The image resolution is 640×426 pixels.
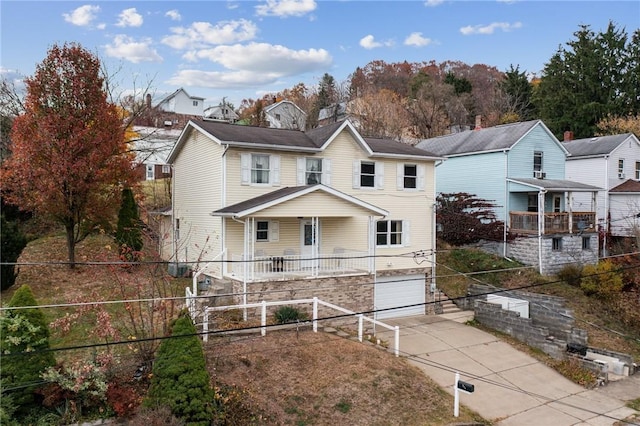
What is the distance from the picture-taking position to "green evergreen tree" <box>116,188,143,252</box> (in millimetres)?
21641

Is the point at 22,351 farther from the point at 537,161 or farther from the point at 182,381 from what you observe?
the point at 537,161

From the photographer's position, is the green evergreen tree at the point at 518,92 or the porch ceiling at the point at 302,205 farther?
the green evergreen tree at the point at 518,92

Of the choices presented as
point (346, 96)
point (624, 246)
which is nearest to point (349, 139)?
point (624, 246)

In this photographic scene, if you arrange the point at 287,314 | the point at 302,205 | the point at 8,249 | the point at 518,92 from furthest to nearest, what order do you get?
Result: 1. the point at 518,92
2. the point at 302,205
3. the point at 8,249
4. the point at 287,314

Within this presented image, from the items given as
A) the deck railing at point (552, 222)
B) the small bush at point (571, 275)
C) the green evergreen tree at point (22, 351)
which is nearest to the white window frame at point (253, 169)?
the green evergreen tree at point (22, 351)

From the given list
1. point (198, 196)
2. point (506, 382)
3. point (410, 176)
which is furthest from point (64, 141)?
point (506, 382)

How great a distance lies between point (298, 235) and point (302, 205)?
2566 mm

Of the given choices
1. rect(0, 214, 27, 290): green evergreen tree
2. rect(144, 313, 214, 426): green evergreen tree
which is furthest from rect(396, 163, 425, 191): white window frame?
rect(0, 214, 27, 290): green evergreen tree

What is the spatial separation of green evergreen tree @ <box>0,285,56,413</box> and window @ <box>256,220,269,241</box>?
9689 millimetres

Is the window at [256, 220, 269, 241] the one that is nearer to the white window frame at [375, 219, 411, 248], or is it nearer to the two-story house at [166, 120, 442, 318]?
the two-story house at [166, 120, 442, 318]

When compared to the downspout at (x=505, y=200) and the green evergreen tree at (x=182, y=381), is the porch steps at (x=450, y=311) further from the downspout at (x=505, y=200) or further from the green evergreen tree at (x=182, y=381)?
the green evergreen tree at (x=182, y=381)

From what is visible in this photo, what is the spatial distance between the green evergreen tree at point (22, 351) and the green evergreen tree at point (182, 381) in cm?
247

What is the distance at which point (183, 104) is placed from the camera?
6212 centimetres

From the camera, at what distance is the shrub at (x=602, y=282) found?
24.1 m
